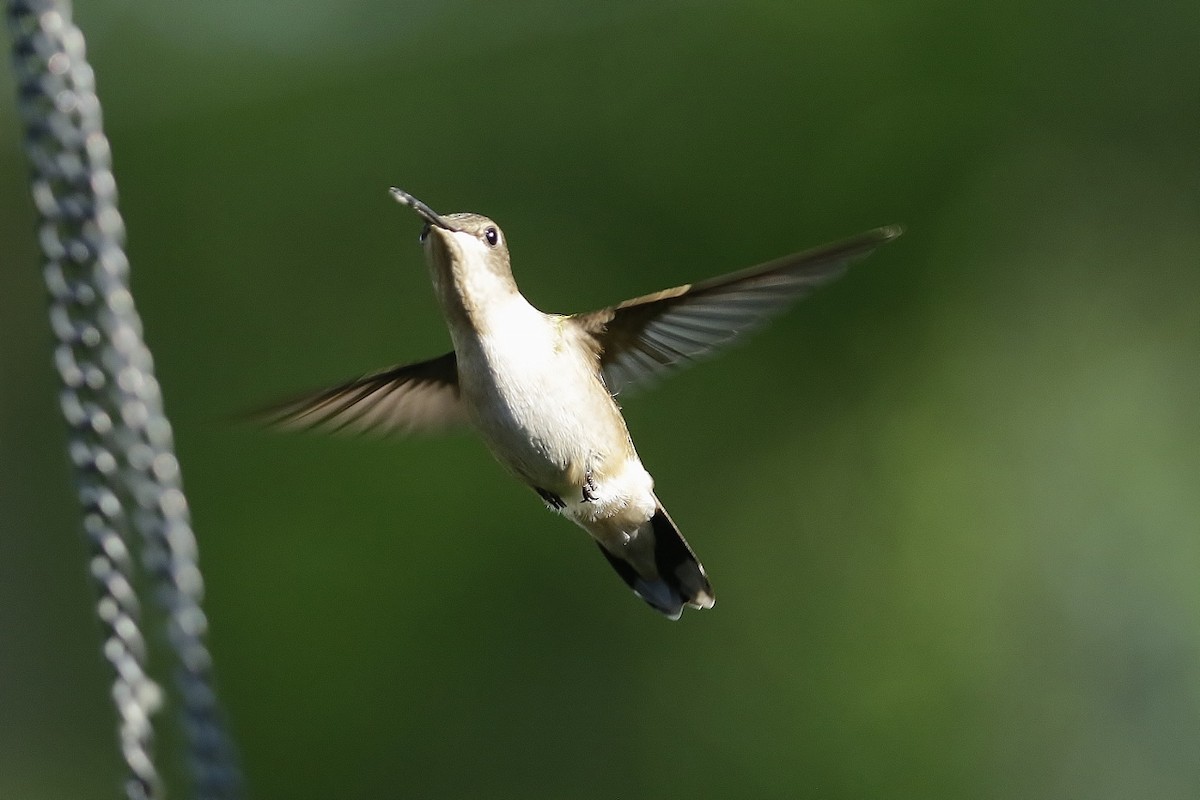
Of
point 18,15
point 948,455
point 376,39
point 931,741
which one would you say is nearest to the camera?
point 18,15

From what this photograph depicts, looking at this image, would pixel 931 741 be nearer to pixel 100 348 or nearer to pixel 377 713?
pixel 377 713

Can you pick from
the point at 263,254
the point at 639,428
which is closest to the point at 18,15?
the point at 639,428

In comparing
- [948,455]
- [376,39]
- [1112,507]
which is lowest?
[1112,507]

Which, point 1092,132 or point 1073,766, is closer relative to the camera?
point 1073,766

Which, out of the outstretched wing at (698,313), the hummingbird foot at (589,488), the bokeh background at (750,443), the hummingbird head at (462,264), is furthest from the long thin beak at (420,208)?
the bokeh background at (750,443)

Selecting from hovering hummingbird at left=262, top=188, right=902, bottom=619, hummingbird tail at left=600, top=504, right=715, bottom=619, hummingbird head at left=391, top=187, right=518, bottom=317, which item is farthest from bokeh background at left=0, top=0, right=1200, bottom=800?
hummingbird head at left=391, top=187, right=518, bottom=317

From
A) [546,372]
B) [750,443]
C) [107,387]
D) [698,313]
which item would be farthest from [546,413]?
[750,443]

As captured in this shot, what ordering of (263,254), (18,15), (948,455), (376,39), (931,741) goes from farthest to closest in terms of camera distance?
(376,39) → (263,254) → (948,455) → (931,741) → (18,15)
